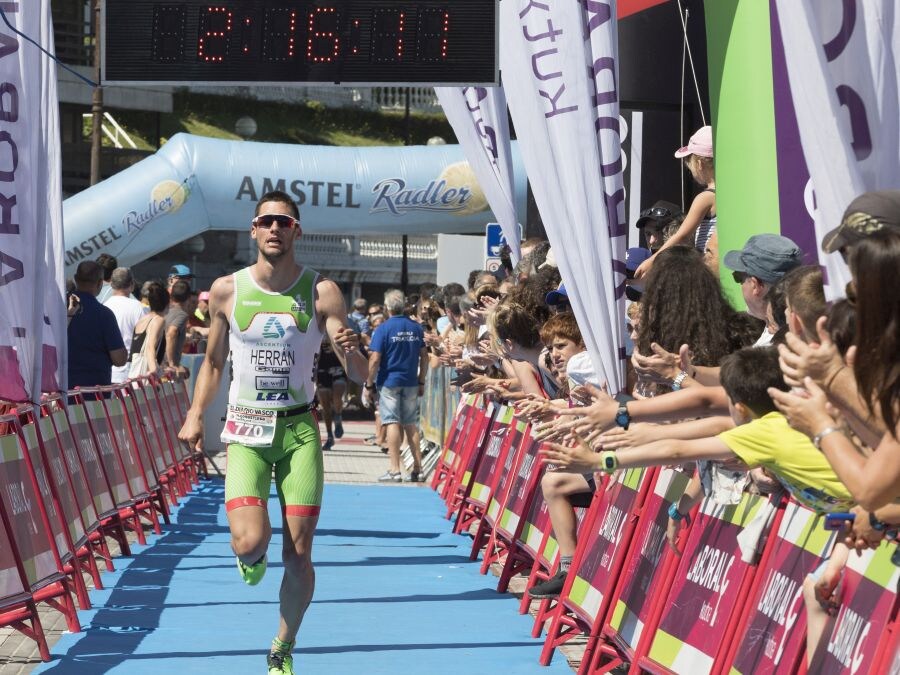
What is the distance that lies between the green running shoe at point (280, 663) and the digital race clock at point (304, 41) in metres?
7.68

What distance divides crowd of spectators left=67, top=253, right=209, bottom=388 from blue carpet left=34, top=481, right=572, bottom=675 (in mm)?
1565

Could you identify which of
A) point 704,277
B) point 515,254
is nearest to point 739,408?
point 704,277

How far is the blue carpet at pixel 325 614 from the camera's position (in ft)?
25.6

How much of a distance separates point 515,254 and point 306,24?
2.80 meters

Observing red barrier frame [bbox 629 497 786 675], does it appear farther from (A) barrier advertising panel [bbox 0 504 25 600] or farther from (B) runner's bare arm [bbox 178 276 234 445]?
(A) barrier advertising panel [bbox 0 504 25 600]

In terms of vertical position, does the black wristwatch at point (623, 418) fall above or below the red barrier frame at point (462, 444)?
above

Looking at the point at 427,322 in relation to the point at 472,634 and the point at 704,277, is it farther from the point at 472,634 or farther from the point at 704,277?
the point at 704,277

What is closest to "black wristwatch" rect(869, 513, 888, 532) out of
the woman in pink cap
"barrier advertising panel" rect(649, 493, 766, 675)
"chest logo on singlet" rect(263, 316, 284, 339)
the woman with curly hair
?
"barrier advertising panel" rect(649, 493, 766, 675)

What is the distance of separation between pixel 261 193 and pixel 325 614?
1906 cm

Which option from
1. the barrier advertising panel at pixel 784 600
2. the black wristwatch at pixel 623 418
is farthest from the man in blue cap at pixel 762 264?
the barrier advertising panel at pixel 784 600

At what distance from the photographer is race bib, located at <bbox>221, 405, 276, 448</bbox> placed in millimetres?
7516

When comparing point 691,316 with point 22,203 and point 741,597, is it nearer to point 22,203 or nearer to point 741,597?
point 741,597

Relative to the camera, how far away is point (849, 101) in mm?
5488

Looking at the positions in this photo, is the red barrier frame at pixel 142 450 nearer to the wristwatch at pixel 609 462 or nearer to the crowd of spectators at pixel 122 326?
the crowd of spectators at pixel 122 326
